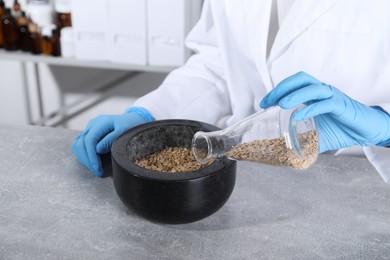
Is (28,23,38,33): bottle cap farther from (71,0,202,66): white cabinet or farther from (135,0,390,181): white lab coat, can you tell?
(135,0,390,181): white lab coat

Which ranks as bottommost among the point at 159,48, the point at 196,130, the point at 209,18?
the point at 159,48

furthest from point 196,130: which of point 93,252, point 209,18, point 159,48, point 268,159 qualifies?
point 159,48

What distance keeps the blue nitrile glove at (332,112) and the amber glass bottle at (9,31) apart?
5.38 feet

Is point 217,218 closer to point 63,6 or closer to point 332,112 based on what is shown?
point 332,112

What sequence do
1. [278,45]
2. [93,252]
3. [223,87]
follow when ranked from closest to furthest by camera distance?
[93,252], [278,45], [223,87]

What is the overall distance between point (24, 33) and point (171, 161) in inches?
61.4

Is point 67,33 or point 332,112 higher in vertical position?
point 332,112

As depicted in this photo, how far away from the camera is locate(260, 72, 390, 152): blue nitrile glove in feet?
2.32

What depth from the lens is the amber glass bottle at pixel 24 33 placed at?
2031mm

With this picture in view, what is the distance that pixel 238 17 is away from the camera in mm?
1109

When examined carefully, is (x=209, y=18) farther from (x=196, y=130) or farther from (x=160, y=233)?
(x=160, y=233)

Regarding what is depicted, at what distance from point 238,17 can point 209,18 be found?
0.13 meters

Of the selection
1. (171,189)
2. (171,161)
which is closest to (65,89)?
(171,161)

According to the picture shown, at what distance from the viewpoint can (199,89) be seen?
45.5 inches
